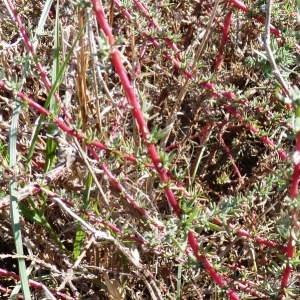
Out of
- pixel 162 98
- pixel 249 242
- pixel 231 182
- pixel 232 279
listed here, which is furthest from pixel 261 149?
pixel 232 279

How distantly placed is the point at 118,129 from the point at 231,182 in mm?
Answer: 461

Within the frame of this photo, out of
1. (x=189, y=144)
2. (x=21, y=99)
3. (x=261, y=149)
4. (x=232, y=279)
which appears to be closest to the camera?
(x=21, y=99)

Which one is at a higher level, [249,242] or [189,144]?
[189,144]

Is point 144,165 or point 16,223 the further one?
point 16,223

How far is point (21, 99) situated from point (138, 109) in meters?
0.36

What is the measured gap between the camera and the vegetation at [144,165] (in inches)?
45.2

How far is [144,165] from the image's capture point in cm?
108

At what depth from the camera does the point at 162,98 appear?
180cm

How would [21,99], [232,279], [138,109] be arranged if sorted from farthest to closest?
[232,279], [21,99], [138,109]

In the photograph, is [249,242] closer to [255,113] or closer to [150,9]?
[255,113]

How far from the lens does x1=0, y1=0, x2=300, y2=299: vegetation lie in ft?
3.77

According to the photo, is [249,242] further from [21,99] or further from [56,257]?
[21,99]

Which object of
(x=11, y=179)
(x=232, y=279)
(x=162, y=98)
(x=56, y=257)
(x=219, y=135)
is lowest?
(x=232, y=279)

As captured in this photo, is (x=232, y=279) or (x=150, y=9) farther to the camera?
(x=150, y=9)
